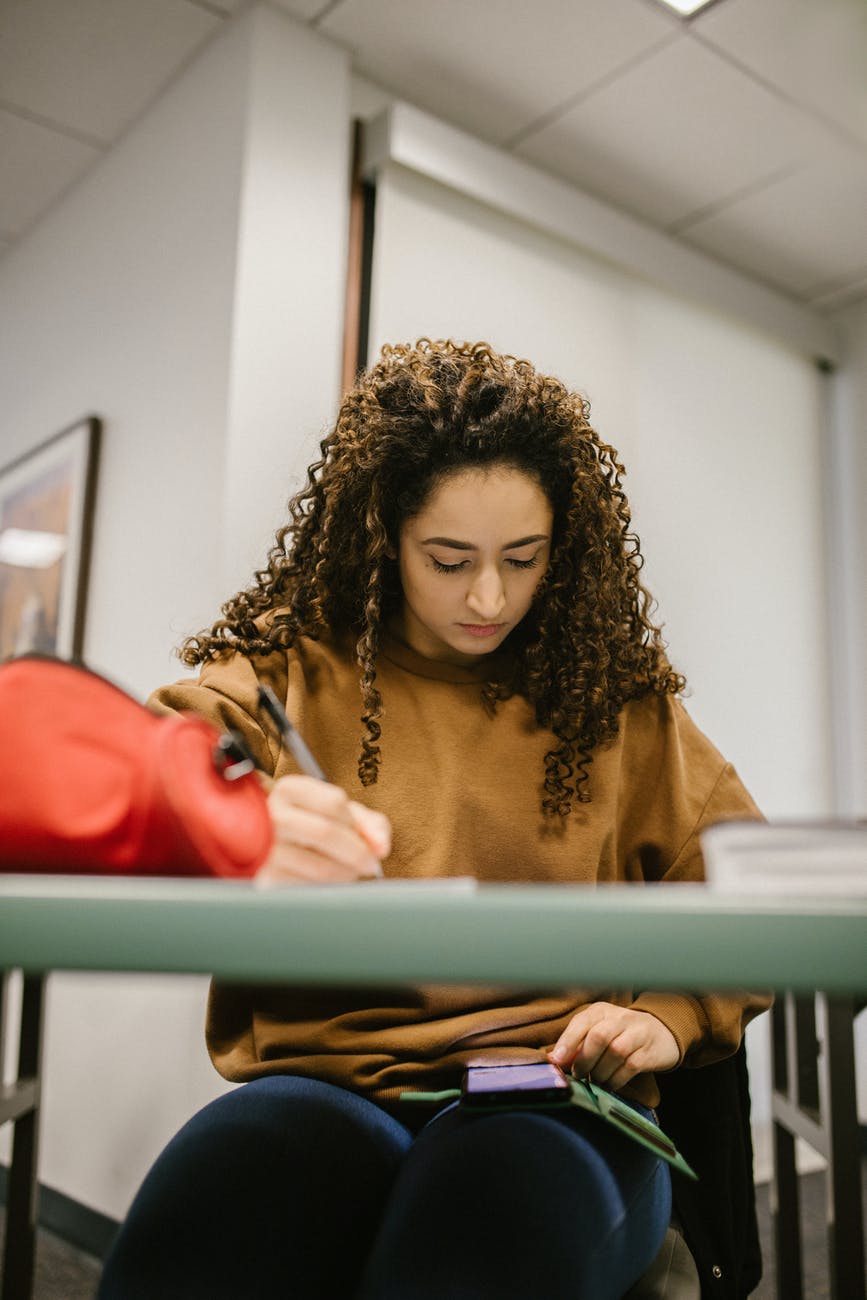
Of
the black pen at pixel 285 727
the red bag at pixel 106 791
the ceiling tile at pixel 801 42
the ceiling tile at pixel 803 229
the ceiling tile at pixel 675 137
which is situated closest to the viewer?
the red bag at pixel 106 791

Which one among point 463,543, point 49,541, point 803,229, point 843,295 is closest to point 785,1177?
point 463,543

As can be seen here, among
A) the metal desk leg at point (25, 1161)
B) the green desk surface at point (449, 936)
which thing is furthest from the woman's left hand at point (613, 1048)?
the metal desk leg at point (25, 1161)

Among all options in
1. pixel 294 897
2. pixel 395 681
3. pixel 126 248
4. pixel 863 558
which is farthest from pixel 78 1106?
pixel 863 558

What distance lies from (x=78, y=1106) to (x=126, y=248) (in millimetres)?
1882

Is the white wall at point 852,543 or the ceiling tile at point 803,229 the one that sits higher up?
the ceiling tile at point 803,229

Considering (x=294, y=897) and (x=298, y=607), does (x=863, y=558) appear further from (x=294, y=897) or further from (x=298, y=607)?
(x=294, y=897)

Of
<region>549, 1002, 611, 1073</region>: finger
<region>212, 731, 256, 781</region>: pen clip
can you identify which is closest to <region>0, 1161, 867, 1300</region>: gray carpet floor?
<region>549, 1002, 611, 1073</region>: finger

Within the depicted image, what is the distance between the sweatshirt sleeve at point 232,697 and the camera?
3.23 feet

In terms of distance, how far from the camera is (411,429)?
A: 115cm

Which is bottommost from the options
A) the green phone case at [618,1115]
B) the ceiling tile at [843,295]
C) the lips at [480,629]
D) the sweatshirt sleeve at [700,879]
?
the green phone case at [618,1115]

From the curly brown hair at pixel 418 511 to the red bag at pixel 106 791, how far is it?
0.52 meters

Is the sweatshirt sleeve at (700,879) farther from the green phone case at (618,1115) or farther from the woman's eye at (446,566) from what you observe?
the woman's eye at (446,566)

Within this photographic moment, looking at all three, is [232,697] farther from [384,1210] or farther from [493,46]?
[493,46]

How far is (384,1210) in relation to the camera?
2.75 feet
